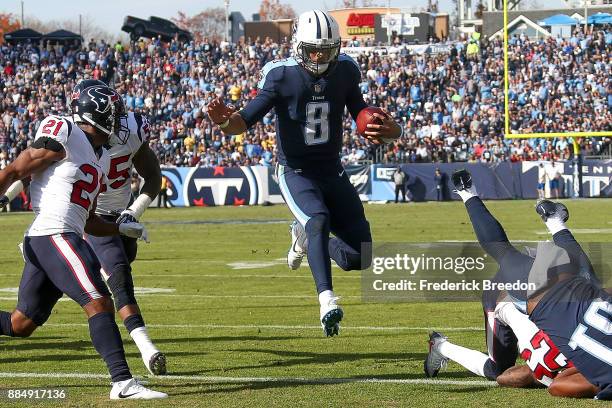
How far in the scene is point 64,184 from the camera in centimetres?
625

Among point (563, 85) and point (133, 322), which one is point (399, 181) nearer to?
point (563, 85)

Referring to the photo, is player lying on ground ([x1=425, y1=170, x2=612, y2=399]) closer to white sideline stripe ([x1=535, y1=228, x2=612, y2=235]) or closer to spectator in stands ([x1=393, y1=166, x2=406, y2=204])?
white sideline stripe ([x1=535, y1=228, x2=612, y2=235])

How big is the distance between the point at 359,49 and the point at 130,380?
131ft

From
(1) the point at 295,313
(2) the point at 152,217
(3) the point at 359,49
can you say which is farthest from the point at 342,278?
(3) the point at 359,49

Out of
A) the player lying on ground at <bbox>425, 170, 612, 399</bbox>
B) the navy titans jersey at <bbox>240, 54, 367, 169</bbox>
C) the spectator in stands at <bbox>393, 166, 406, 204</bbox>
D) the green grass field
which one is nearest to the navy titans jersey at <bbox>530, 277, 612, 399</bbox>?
the player lying on ground at <bbox>425, 170, 612, 399</bbox>

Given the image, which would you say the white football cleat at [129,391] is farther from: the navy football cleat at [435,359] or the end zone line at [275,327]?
the end zone line at [275,327]

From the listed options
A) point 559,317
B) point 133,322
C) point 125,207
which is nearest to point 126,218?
point 133,322

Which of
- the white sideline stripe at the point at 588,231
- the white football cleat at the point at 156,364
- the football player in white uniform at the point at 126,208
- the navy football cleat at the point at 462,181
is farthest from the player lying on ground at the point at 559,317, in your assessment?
the white sideline stripe at the point at 588,231

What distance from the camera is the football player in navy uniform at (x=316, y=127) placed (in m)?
7.90

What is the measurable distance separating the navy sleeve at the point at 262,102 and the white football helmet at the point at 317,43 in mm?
245

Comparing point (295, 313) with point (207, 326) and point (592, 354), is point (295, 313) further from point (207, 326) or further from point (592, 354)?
point (592, 354)

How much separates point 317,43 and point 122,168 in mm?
1601

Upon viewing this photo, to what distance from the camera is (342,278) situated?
14.3 m

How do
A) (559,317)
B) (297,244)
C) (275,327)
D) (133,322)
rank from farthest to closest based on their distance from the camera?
(275,327)
(297,244)
(133,322)
(559,317)
